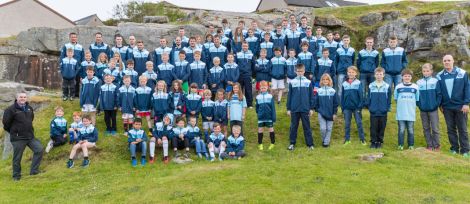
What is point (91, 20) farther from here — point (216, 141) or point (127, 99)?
point (216, 141)

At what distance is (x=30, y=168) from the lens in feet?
37.8

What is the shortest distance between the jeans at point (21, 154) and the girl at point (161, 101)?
129 inches

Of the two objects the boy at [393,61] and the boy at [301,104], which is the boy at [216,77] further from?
the boy at [393,61]

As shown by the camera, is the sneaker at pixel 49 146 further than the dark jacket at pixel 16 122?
Yes

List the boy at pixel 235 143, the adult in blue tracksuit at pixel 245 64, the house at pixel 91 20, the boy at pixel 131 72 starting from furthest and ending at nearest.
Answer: the house at pixel 91 20, the adult in blue tracksuit at pixel 245 64, the boy at pixel 131 72, the boy at pixel 235 143

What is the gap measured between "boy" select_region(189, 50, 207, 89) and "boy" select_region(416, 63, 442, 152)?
6.50 m

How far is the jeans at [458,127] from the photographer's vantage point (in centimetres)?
1117

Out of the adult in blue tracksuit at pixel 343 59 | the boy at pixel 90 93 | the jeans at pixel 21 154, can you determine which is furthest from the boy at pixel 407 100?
the jeans at pixel 21 154

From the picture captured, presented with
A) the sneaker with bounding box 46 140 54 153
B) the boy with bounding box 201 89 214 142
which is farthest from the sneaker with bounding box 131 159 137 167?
the sneaker with bounding box 46 140 54 153

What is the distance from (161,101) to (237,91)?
223cm

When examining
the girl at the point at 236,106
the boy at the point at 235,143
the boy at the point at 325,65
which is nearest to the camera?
the boy at the point at 235,143

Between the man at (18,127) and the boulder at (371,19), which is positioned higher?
the boulder at (371,19)

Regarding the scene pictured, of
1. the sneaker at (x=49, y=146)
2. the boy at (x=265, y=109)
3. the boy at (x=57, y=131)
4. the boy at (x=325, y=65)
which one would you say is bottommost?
the sneaker at (x=49, y=146)

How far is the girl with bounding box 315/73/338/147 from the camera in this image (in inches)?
486
